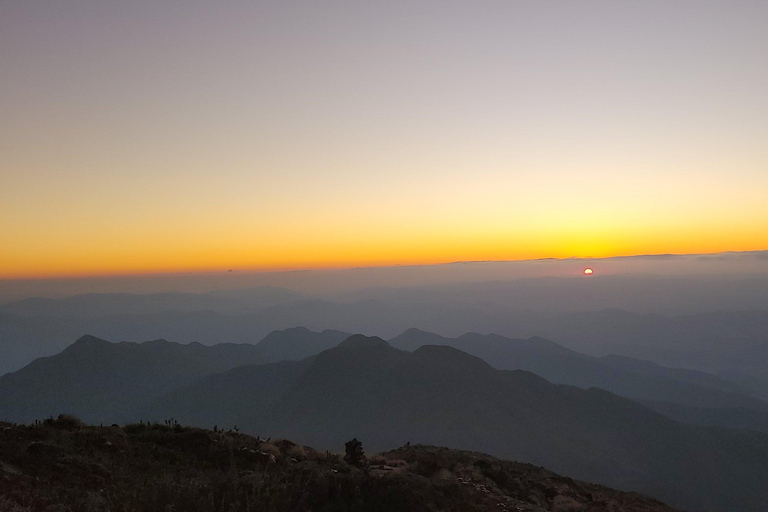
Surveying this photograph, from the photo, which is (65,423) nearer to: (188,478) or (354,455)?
(188,478)

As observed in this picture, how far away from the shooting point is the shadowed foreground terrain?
15.4 m

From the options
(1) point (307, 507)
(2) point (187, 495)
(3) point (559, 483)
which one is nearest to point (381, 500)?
(1) point (307, 507)

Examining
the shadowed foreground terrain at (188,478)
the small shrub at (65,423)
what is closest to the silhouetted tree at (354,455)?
the shadowed foreground terrain at (188,478)

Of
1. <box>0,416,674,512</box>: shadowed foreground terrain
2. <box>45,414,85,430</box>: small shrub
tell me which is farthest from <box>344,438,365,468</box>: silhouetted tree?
<box>45,414,85,430</box>: small shrub

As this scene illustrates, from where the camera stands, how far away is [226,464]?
2134cm

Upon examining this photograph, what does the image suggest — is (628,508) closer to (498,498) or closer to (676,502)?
(498,498)

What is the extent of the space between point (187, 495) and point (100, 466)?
4601mm

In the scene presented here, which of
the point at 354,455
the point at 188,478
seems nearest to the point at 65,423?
the point at 188,478

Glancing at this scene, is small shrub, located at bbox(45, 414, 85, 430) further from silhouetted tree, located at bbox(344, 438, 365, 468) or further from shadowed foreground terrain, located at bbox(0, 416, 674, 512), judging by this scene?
silhouetted tree, located at bbox(344, 438, 365, 468)

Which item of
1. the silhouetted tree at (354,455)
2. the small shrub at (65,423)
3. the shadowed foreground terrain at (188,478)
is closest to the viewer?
the shadowed foreground terrain at (188,478)

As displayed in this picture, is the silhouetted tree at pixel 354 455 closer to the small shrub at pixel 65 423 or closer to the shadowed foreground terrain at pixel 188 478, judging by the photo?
the shadowed foreground terrain at pixel 188 478

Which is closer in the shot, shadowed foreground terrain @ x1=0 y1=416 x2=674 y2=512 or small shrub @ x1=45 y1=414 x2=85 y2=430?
shadowed foreground terrain @ x1=0 y1=416 x2=674 y2=512

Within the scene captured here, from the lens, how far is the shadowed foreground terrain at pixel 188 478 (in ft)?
50.6

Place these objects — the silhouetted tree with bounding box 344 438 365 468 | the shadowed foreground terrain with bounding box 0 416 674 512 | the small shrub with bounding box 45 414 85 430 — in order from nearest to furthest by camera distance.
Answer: the shadowed foreground terrain with bounding box 0 416 674 512, the small shrub with bounding box 45 414 85 430, the silhouetted tree with bounding box 344 438 365 468
